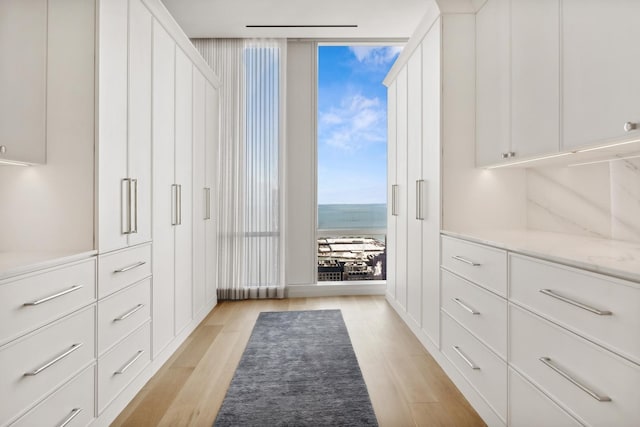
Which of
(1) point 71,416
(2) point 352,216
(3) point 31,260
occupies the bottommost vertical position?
(1) point 71,416

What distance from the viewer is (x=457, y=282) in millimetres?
2242

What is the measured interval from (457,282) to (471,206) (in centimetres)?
57

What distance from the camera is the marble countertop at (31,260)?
129cm

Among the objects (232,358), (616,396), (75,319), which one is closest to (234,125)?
(232,358)

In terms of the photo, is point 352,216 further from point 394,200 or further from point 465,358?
point 465,358

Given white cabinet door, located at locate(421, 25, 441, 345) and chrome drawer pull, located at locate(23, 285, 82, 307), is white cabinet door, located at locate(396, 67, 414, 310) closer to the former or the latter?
white cabinet door, located at locate(421, 25, 441, 345)

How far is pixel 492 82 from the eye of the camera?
7.51 feet

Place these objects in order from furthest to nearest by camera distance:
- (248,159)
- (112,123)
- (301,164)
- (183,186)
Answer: (301,164) < (248,159) < (183,186) < (112,123)

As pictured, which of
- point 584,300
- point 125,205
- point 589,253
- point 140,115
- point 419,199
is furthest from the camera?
point 419,199

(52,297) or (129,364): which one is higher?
(52,297)

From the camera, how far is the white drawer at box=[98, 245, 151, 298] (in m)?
1.82

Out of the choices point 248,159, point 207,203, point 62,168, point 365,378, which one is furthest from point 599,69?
point 248,159

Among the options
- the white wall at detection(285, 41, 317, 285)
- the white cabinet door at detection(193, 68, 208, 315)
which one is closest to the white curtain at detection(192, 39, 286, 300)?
the white wall at detection(285, 41, 317, 285)

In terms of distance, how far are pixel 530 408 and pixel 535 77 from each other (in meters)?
1.54
